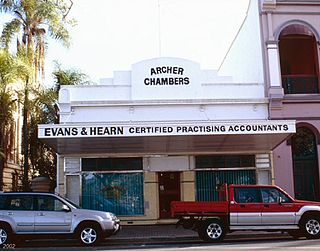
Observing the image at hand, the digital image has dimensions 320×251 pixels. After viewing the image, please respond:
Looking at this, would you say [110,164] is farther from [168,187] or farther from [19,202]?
[19,202]

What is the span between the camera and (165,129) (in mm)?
16844

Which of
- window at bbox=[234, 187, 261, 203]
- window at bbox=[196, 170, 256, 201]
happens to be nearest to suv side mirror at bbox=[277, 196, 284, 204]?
window at bbox=[234, 187, 261, 203]

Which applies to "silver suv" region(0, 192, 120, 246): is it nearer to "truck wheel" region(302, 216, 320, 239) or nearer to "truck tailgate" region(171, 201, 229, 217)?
"truck tailgate" region(171, 201, 229, 217)

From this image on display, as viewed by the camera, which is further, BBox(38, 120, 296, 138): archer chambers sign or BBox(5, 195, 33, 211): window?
BBox(38, 120, 296, 138): archer chambers sign

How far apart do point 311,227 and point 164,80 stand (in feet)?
29.4

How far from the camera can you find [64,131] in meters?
16.5

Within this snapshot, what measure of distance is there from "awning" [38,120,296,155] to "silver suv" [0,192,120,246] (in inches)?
109

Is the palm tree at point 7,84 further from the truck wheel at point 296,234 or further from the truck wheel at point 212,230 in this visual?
the truck wheel at point 296,234

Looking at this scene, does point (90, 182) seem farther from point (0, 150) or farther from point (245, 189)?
point (245, 189)

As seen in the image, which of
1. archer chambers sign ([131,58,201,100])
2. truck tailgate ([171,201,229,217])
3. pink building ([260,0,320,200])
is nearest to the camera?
truck tailgate ([171,201,229,217])

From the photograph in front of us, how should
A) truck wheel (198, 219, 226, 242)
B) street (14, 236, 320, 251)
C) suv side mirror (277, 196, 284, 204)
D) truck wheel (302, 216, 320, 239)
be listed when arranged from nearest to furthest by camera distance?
street (14, 236, 320, 251) < truck wheel (198, 219, 226, 242) < truck wheel (302, 216, 320, 239) < suv side mirror (277, 196, 284, 204)

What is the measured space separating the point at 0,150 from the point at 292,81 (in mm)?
12885

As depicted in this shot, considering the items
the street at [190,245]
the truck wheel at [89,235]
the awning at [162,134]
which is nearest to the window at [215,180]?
the awning at [162,134]

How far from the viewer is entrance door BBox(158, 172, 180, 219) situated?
68.3ft
